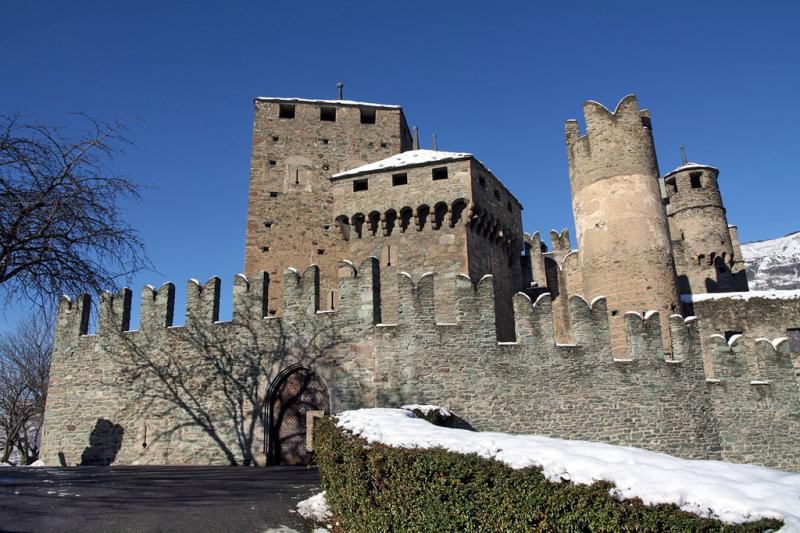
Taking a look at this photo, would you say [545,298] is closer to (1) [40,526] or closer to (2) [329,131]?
(1) [40,526]

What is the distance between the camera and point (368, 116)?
28016 mm

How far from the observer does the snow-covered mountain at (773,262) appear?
115381mm

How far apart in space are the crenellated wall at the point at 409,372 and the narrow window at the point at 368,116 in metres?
12.7

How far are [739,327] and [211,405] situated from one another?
1753 cm

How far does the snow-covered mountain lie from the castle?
10016cm

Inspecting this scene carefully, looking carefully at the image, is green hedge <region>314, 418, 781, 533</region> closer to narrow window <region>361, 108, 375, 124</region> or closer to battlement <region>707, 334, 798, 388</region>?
battlement <region>707, 334, 798, 388</region>

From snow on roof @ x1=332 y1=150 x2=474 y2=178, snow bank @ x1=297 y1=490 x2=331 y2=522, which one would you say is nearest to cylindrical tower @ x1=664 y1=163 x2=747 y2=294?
snow on roof @ x1=332 y1=150 x2=474 y2=178

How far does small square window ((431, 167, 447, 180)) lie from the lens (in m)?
21.7

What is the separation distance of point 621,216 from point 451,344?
865 centimetres

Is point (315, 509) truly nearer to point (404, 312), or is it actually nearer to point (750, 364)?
point (404, 312)

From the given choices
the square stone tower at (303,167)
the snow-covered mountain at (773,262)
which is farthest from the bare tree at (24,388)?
the snow-covered mountain at (773,262)

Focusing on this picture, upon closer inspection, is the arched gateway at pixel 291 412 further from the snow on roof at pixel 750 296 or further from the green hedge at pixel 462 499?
the snow on roof at pixel 750 296

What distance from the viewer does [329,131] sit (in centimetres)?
2694

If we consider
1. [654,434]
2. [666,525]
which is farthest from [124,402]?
[666,525]
